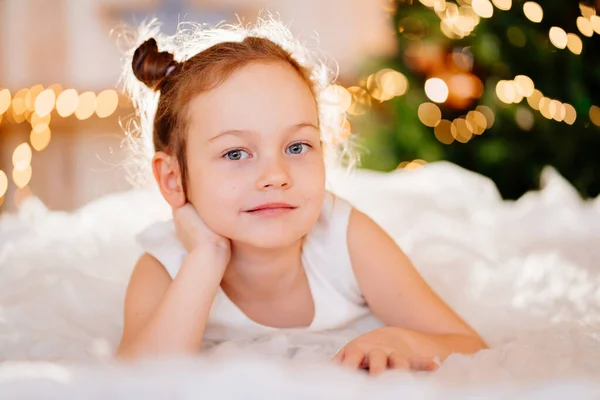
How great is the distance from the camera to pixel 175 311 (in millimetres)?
1019

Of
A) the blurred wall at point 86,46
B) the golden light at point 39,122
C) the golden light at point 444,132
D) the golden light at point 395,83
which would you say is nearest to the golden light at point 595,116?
the golden light at point 444,132

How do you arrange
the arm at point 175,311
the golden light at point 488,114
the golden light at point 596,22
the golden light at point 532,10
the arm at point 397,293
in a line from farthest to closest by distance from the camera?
the golden light at point 488,114 < the golden light at point 532,10 < the golden light at point 596,22 < the arm at point 397,293 < the arm at point 175,311

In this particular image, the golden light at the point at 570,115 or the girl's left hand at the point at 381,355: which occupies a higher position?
the golden light at the point at 570,115

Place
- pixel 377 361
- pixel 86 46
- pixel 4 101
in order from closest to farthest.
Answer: pixel 377 361
pixel 4 101
pixel 86 46

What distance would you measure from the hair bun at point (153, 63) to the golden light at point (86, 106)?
240cm

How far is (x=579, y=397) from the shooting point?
584 millimetres

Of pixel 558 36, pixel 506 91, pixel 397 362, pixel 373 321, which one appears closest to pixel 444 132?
pixel 506 91

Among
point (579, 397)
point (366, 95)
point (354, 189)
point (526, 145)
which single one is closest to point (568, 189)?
point (526, 145)

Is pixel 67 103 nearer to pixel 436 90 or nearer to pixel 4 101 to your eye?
pixel 4 101

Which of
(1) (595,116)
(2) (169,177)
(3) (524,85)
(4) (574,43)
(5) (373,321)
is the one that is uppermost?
(4) (574,43)

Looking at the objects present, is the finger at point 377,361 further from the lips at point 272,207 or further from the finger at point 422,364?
the lips at point 272,207

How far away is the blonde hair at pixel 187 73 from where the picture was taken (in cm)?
111

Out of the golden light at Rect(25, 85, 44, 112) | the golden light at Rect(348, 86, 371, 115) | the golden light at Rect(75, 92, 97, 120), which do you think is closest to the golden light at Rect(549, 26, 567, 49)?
the golden light at Rect(348, 86, 371, 115)

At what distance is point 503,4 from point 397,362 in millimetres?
1599
